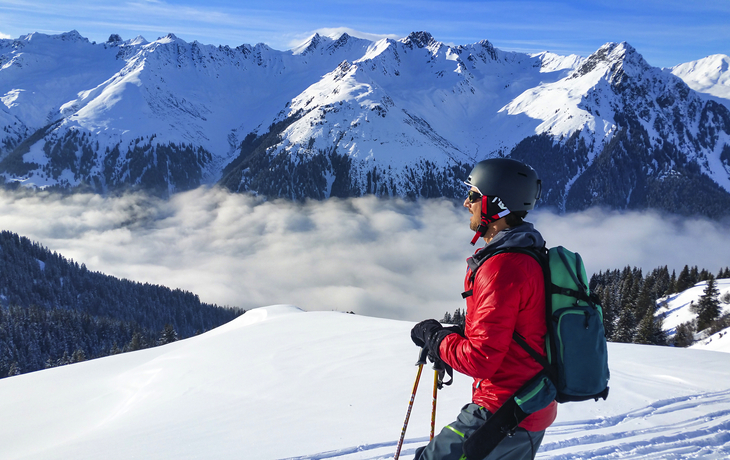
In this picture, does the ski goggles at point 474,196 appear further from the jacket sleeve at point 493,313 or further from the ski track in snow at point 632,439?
the ski track in snow at point 632,439

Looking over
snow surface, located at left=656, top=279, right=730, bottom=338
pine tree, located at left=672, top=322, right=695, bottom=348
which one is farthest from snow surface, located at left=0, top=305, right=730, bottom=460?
snow surface, located at left=656, top=279, right=730, bottom=338

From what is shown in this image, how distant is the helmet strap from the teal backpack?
1.67ft

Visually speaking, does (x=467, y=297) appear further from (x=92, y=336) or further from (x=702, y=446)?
(x=92, y=336)

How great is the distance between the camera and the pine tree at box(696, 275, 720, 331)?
47.2 m

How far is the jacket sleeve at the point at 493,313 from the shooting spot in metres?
2.89

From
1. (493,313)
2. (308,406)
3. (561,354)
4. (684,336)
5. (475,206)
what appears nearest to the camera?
(493,313)

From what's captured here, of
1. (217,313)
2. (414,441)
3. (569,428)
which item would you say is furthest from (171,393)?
(217,313)

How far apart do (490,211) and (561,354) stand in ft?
4.14

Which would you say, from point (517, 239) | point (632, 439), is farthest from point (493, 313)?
point (632, 439)

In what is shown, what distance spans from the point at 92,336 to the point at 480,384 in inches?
4895

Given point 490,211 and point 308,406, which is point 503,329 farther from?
point 308,406

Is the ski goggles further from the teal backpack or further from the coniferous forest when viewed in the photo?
the coniferous forest

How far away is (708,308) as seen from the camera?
158ft

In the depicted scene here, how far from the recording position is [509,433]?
3076 millimetres
